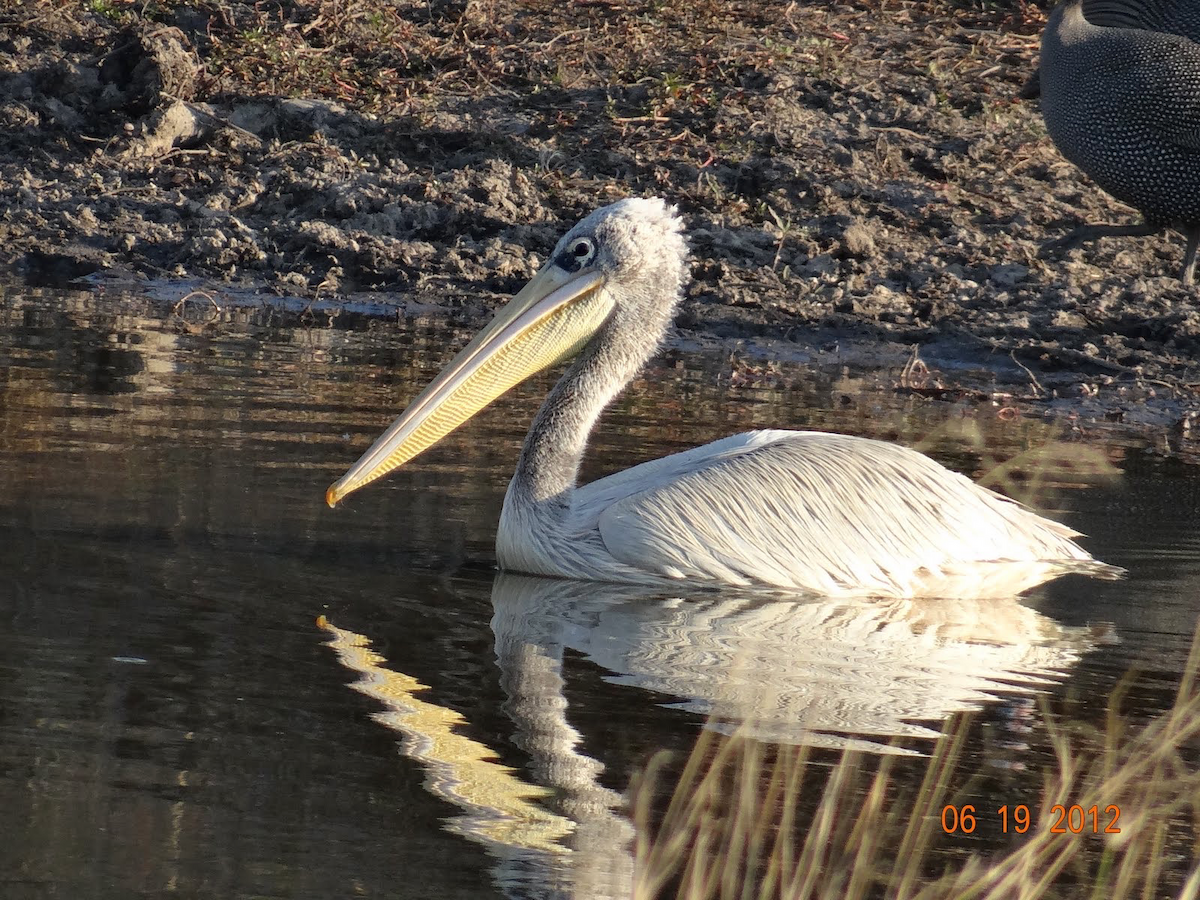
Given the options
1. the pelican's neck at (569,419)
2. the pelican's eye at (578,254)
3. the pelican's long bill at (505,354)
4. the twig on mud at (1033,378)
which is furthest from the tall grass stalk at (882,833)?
the twig on mud at (1033,378)

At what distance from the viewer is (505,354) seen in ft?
19.6

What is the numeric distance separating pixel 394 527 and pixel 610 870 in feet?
9.86

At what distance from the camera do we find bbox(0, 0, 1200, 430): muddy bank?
10562mm

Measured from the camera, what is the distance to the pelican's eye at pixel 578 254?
239 inches

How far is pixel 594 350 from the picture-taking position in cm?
618

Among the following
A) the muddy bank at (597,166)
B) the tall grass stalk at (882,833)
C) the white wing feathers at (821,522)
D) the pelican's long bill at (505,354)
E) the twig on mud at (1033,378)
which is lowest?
the tall grass stalk at (882,833)

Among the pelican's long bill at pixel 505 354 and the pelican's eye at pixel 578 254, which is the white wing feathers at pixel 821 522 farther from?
the pelican's eye at pixel 578 254

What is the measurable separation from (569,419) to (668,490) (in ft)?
2.03

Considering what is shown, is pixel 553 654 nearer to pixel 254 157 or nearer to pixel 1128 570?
pixel 1128 570

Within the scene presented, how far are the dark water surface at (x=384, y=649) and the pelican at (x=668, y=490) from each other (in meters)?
0.13

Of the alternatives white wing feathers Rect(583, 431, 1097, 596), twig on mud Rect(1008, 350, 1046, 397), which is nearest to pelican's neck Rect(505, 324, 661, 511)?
white wing feathers Rect(583, 431, 1097, 596)

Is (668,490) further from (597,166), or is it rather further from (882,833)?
(597,166)

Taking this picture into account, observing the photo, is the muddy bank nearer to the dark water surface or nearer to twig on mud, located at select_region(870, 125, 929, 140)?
twig on mud, located at select_region(870, 125, 929, 140)

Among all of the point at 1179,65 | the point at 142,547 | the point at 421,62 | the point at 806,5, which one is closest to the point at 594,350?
the point at 142,547
